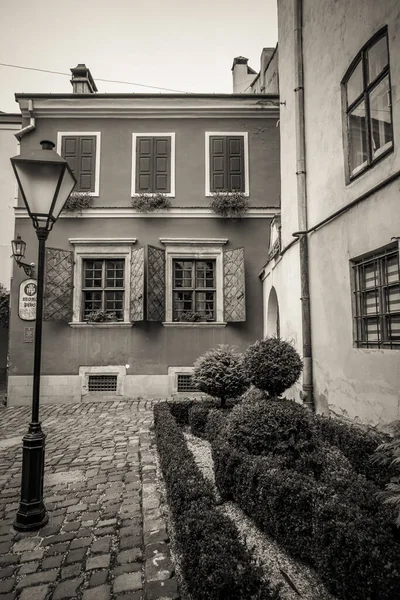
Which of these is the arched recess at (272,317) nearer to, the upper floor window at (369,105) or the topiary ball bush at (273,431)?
the upper floor window at (369,105)

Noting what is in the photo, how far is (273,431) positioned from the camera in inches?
186

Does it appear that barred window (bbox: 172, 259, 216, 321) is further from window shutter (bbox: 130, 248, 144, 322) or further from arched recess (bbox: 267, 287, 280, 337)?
arched recess (bbox: 267, 287, 280, 337)

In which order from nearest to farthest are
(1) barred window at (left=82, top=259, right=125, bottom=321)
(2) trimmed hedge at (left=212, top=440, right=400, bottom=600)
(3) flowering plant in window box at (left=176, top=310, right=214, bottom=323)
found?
(2) trimmed hedge at (left=212, top=440, right=400, bottom=600) < (3) flowering plant in window box at (left=176, top=310, right=214, bottom=323) < (1) barred window at (left=82, top=259, right=125, bottom=321)

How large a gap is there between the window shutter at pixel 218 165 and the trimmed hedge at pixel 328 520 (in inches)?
347

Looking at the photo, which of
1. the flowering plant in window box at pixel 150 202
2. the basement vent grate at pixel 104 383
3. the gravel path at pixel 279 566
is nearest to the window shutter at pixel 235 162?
the flowering plant in window box at pixel 150 202

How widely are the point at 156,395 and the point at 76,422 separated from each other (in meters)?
2.95

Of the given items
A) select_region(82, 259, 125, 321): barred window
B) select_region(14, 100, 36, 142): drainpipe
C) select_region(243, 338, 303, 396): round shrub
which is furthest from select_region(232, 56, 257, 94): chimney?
select_region(243, 338, 303, 396): round shrub

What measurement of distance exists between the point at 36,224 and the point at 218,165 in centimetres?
830

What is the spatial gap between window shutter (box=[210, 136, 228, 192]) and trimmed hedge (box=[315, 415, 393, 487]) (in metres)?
8.12

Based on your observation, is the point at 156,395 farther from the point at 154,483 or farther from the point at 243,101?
the point at 243,101

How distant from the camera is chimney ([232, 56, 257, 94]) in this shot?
16266 millimetres

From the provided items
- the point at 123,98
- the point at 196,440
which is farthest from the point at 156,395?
the point at 123,98

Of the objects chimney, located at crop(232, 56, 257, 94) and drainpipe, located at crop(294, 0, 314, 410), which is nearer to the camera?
drainpipe, located at crop(294, 0, 314, 410)

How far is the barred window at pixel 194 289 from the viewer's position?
1108cm
